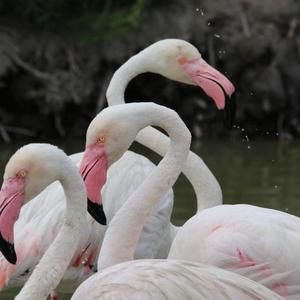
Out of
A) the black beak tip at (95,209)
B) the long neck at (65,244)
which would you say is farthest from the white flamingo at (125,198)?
the long neck at (65,244)

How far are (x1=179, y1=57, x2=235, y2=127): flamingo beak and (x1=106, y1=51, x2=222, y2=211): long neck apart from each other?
12.5 inches

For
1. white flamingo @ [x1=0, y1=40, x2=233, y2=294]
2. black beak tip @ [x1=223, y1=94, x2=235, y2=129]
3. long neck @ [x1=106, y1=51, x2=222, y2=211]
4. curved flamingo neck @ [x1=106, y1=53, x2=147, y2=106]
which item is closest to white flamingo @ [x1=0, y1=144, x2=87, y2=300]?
white flamingo @ [x1=0, y1=40, x2=233, y2=294]

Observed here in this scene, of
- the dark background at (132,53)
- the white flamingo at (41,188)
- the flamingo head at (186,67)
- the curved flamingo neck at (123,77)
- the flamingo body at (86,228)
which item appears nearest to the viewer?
the white flamingo at (41,188)

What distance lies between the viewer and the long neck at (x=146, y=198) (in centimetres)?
518

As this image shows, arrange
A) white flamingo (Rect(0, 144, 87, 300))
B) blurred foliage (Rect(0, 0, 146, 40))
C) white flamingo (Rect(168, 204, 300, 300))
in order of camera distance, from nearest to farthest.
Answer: white flamingo (Rect(0, 144, 87, 300))
white flamingo (Rect(168, 204, 300, 300))
blurred foliage (Rect(0, 0, 146, 40))

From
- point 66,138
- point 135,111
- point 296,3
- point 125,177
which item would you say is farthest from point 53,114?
point 135,111

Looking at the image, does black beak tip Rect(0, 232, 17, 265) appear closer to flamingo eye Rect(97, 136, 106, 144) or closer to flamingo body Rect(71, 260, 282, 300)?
flamingo body Rect(71, 260, 282, 300)

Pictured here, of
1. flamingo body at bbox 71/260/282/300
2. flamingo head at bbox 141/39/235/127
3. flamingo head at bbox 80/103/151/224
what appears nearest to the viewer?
flamingo body at bbox 71/260/282/300

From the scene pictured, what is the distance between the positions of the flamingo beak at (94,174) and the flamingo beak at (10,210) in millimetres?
474

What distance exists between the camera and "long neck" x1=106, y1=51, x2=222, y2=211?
6355 mm

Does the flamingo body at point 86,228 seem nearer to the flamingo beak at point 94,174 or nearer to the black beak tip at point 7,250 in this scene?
the flamingo beak at point 94,174

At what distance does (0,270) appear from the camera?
227 inches

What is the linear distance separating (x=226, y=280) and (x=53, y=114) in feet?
40.9

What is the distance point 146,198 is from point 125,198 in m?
0.92
